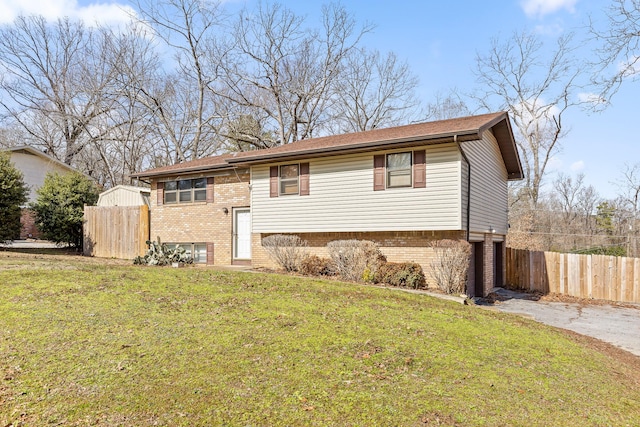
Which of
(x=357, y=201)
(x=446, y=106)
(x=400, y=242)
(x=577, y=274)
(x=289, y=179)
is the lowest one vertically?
(x=577, y=274)

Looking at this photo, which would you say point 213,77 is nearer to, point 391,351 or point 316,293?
point 316,293

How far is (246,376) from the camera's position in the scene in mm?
4094

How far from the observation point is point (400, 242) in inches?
481

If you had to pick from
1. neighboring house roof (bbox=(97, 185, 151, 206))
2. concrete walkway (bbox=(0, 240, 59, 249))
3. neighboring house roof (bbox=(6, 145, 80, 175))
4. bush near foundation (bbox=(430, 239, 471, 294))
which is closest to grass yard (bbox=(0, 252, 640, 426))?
bush near foundation (bbox=(430, 239, 471, 294))

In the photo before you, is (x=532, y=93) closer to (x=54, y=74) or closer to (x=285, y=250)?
(x=285, y=250)

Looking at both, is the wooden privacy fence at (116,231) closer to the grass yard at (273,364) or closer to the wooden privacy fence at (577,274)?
the grass yard at (273,364)

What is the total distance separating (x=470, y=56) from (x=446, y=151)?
20.5 metres

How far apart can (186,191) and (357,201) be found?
751 centimetres

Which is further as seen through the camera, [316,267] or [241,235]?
[241,235]

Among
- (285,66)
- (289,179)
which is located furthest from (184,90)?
(289,179)

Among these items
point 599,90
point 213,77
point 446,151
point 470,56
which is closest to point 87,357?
point 446,151

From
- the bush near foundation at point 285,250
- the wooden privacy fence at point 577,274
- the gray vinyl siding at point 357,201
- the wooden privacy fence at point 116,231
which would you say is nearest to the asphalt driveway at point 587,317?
the wooden privacy fence at point 577,274

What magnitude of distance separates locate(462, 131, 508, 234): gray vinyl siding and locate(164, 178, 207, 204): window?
9761mm

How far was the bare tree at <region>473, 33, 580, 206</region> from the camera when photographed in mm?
25719
